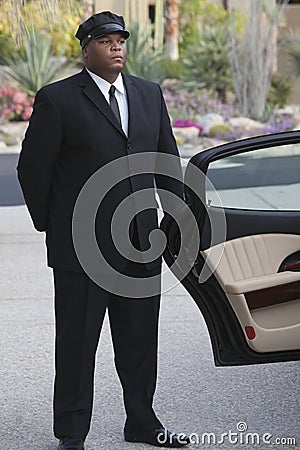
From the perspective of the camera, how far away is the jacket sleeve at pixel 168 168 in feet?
13.7

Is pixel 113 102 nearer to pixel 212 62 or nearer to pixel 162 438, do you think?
pixel 162 438

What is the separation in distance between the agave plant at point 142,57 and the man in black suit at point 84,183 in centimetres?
1667

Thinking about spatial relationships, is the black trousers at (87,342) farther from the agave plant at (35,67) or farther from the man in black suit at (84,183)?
the agave plant at (35,67)

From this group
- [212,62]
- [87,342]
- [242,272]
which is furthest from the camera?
[212,62]

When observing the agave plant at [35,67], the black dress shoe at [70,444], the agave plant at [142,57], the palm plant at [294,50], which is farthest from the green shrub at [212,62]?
the black dress shoe at [70,444]

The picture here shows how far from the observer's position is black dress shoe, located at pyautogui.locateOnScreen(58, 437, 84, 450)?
4.11 meters

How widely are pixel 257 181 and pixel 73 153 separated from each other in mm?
9419

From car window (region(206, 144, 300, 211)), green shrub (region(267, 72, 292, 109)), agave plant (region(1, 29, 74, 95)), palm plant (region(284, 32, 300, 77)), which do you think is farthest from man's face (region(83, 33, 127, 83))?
palm plant (region(284, 32, 300, 77))

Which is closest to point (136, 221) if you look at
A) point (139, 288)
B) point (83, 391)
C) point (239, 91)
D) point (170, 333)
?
point (139, 288)

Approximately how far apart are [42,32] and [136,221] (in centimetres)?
1886

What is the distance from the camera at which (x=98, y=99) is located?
402cm

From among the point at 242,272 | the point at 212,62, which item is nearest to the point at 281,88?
the point at 212,62

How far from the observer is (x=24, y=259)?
8586mm

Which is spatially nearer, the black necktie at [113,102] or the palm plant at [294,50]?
the black necktie at [113,102]
